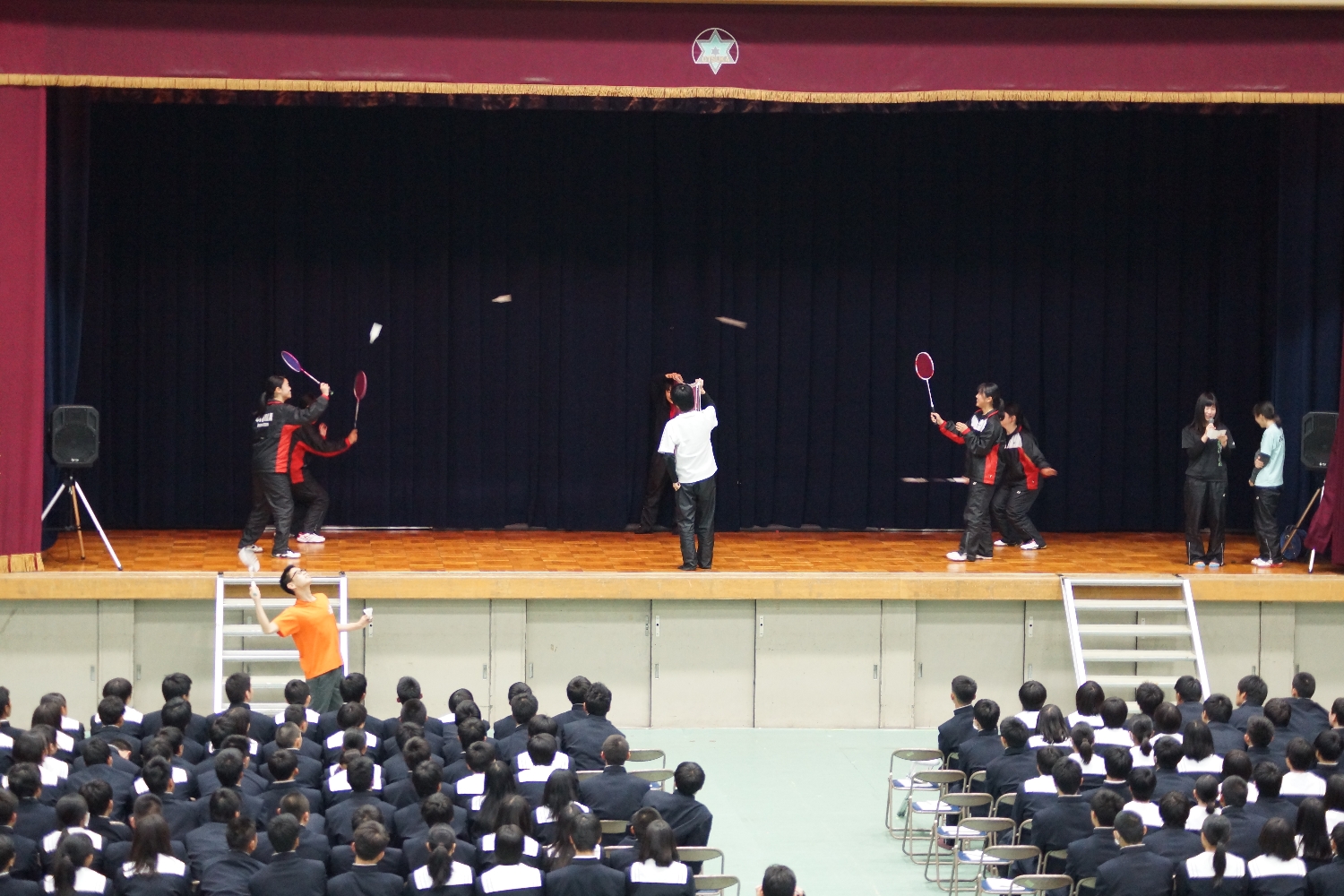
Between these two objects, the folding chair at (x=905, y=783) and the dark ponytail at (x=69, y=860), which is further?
the folding chair at (x=905, y=783)

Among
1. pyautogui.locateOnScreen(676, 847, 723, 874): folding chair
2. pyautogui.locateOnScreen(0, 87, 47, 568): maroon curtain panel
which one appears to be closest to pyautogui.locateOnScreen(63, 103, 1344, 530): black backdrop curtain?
pyautogui.locateOnScreen(0, 87, 47, 568): maroon curtain panel

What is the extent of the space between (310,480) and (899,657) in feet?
20.3

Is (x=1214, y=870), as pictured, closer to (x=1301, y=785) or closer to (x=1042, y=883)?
(x=1042, y=883)

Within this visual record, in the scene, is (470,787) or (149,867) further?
(470,787)

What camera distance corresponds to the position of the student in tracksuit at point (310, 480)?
16.2m

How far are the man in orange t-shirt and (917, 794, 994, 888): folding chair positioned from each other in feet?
14.1

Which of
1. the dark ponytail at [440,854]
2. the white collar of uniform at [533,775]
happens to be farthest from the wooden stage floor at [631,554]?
the dark ponytail at [440,854]

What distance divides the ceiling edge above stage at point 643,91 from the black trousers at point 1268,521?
357 cm

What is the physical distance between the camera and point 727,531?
18047mm

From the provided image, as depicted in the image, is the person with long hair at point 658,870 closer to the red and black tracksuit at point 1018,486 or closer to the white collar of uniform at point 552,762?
the white collar of uniform at point 552,762

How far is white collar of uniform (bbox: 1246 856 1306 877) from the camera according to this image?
7875mm

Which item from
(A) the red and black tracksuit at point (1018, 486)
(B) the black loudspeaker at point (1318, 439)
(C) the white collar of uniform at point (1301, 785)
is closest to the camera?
(C) the white collar of uniform at point (1301, 785)

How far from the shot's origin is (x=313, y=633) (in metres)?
11.7

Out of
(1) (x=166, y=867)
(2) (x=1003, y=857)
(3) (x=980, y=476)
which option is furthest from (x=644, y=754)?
(3) (x=980, y=476)
